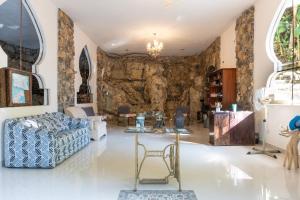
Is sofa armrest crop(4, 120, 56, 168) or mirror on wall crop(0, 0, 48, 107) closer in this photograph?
sofa armrest crop(4, 120, 56, 168)

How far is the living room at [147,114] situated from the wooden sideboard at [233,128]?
2 cm

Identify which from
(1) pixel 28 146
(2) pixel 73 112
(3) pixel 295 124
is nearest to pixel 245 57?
(3) pixel 295 124

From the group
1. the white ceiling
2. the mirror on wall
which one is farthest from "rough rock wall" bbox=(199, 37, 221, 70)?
the mirror on wall

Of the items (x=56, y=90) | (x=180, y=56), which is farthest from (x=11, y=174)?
(x=180, y=56)

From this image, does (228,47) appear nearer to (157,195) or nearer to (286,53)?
(286,53)

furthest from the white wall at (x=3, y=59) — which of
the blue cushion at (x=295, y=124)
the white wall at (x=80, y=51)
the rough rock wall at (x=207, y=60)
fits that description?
the rough rock wall at (x=207, y=60)

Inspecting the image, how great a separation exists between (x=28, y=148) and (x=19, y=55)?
207 centimetres

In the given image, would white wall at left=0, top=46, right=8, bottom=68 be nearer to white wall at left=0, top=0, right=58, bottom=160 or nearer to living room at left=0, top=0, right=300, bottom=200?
living room at left=0, top=0, right=300, bottom=200

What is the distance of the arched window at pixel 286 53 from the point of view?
5660 mm

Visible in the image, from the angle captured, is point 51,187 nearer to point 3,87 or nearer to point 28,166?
point 28,166

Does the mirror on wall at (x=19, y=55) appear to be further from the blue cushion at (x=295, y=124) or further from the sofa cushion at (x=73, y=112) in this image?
the blue cushion at (x=295, y=124)

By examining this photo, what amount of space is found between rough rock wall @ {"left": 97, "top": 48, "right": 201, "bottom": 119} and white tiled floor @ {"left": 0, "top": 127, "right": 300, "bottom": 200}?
30.3 ft

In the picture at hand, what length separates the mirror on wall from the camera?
16.5 ft

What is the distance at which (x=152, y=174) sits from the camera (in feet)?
13.9
